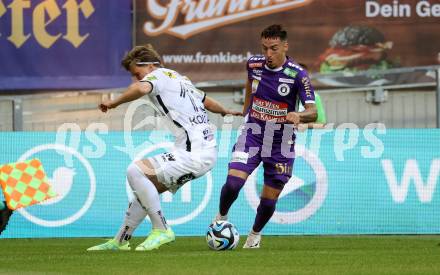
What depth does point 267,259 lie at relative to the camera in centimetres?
1001

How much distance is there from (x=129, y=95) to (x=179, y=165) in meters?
0.90

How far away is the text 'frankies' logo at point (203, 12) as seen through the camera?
59.7ft

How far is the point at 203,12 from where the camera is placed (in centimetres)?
1830

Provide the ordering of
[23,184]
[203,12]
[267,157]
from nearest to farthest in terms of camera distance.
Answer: [267,157] < [23,184] < [203,12]

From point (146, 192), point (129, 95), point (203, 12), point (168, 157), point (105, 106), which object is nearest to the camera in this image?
point (105, 106)

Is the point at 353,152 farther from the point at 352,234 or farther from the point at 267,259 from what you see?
the point at 267,259

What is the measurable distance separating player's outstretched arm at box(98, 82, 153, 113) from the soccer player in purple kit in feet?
4.14

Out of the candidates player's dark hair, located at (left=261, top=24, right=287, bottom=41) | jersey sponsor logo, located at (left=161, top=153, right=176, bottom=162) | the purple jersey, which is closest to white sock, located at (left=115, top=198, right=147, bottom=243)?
jersey sponsor logo, located at (left=161, top=153, right=176, bottom=162)

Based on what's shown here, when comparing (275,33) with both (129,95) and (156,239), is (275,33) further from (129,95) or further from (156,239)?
(156,239)

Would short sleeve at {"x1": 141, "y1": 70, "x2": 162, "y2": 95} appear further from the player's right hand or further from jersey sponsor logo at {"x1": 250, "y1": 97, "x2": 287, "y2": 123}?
jersey sponsor logo at {"x1": 250, "y1": 97, "x2": 287, "y2": 123}

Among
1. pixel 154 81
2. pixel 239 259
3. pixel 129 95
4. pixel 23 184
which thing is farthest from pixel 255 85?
pixel 23 184

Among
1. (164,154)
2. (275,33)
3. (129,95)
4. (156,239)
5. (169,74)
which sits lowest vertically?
(156,239)

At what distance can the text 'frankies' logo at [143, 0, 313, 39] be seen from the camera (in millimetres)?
18188

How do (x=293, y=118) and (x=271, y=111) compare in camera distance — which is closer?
(x=293, y=118)
